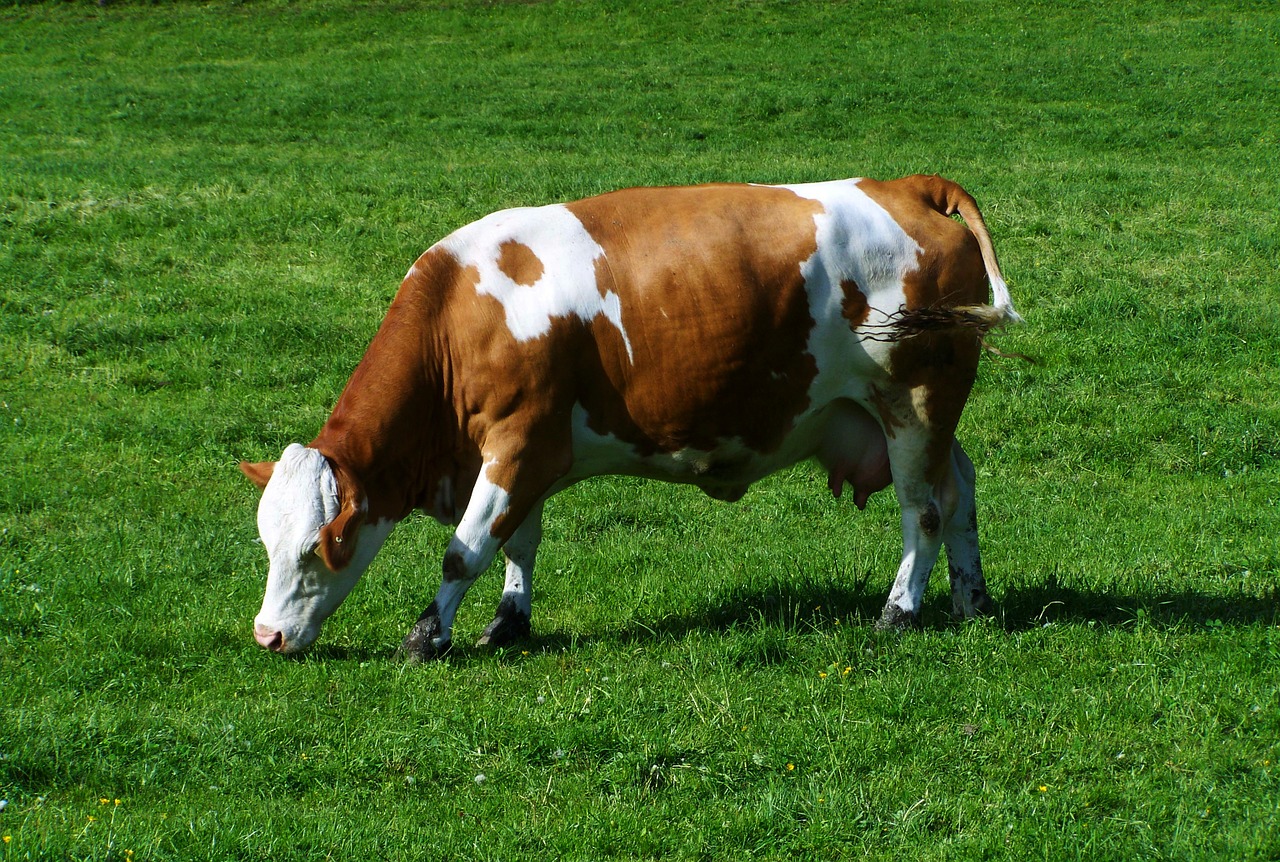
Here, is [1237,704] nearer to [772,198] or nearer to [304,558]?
[772,198]

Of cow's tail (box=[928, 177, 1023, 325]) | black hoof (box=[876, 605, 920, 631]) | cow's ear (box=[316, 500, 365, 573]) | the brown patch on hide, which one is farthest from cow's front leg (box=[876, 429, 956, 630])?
cow's ear (box=[316, 500, 365, 573])

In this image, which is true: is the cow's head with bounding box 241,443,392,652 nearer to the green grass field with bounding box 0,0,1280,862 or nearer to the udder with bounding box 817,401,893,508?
the green grass field with bounding box 0,0,1280,862

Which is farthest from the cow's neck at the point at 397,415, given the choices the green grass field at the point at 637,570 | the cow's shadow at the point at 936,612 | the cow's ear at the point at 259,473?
the cow's shadow at the point at 936,612

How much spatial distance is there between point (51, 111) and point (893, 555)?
21.9 meters

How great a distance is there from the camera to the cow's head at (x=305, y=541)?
6.61 metres

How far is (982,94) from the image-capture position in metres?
25.7

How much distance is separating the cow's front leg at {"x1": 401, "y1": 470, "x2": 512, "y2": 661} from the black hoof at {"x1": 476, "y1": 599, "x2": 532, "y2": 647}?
0.34 metres

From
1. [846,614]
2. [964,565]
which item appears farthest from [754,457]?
[964,565]

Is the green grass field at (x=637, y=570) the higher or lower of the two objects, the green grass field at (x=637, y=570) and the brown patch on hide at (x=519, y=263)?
the lower

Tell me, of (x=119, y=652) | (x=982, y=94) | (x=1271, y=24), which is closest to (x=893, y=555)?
(x=119, y=652)

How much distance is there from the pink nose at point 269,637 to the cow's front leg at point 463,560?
24.4 inches

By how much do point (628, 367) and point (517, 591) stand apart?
4.76 feet

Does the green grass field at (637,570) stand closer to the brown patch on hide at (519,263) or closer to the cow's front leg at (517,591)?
the cow's front leg at (517,591)

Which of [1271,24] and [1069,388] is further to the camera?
[1271,24]
